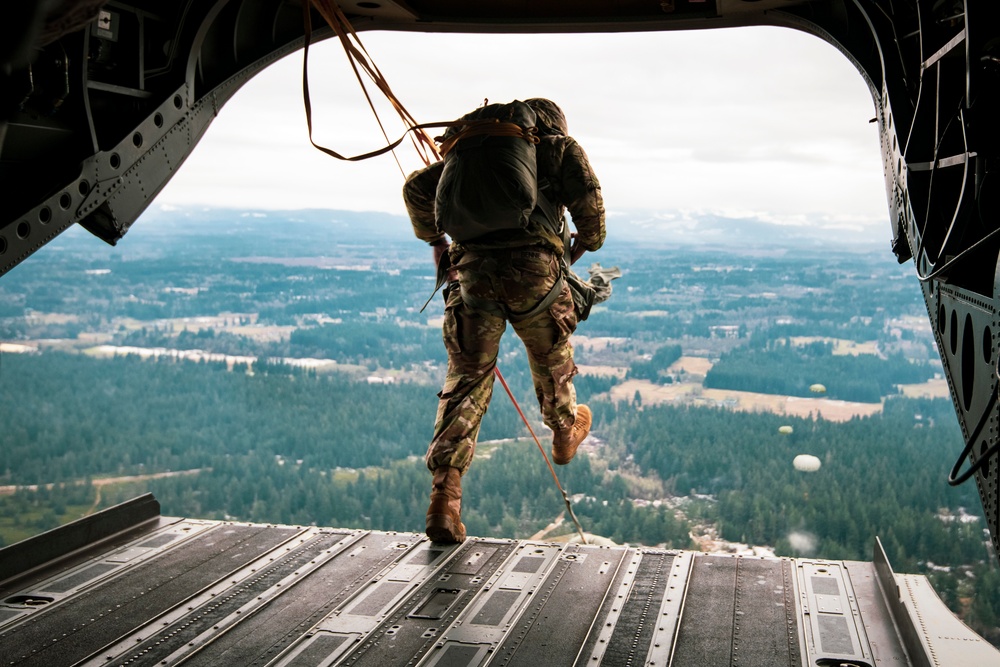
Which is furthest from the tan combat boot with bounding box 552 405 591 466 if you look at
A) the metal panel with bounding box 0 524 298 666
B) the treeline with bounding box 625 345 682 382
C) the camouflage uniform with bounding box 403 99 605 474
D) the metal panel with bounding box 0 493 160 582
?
the treeline with bounding box 625 345 682 382

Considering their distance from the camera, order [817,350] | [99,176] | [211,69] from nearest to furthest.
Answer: [99,176] → [211,69] → [817,350]

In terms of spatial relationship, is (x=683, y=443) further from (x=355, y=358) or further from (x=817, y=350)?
(x=355, y=358)

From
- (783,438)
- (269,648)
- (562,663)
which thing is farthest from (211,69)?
(783,438)

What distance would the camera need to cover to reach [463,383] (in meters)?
4.11

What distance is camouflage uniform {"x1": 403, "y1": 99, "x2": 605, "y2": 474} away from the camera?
3.99 meters

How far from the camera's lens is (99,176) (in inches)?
156

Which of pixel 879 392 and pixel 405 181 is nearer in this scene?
pixel 405 181

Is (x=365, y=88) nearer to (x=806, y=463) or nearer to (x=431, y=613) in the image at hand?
(x=431, y=613)

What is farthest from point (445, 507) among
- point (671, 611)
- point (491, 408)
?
point (491, 408)

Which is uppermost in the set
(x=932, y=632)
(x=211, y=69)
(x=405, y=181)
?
(x=211, y=69)

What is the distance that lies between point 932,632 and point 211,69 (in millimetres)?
4093

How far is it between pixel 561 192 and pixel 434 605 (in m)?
1.86

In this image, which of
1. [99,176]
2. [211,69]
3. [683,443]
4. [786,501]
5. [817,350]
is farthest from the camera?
[817,350]

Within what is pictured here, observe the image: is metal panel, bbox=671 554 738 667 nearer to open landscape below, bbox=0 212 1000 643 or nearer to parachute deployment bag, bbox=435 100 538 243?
parachute deployment bag, bbox=435 100 538 243
